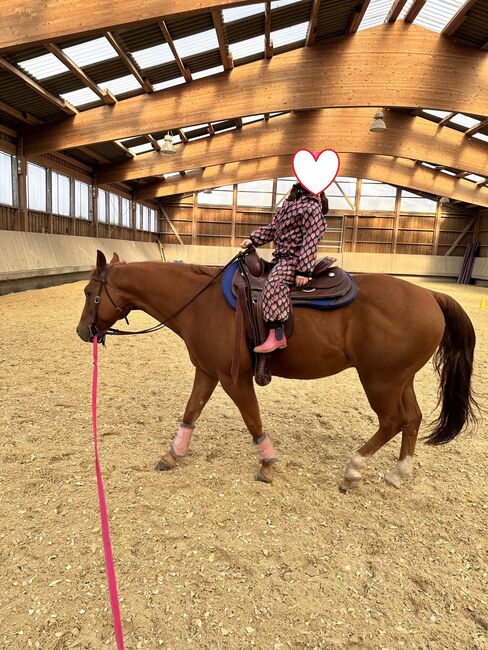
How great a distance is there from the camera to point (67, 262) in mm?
12805

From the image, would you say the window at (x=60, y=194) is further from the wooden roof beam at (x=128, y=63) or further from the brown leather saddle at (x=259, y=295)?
the brown leather saddle at (x=259, y=295)

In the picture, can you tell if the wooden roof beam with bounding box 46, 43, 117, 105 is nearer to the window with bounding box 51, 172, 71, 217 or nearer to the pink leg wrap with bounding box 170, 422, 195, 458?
the window with bounding box 51, 172, 71, 217

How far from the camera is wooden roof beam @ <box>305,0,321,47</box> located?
7476 mm

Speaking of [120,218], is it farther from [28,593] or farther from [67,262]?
[28,593]

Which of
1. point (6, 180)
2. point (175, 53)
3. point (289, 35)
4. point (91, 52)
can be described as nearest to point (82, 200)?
point (6, 180)

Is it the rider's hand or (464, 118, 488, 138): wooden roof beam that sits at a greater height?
(464, 118, 488, 138): wooden roof beam

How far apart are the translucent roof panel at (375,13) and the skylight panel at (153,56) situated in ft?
13.8

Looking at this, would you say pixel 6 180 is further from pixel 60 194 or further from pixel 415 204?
pixel 415 204

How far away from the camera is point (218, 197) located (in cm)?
2230

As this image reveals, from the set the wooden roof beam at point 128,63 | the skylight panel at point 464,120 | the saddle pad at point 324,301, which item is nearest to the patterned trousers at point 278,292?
the saddle pad at point 324,301

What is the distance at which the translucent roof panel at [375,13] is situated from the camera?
26.4 ft

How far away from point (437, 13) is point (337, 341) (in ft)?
30.0

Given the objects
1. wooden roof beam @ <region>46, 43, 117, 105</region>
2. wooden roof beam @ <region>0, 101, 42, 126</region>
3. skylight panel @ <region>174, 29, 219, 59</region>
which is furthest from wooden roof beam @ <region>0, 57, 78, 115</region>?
skylight panel @ <region>174, 29, 219, 59</region>

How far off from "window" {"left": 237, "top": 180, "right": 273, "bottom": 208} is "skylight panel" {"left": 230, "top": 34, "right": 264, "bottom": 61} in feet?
41.7
